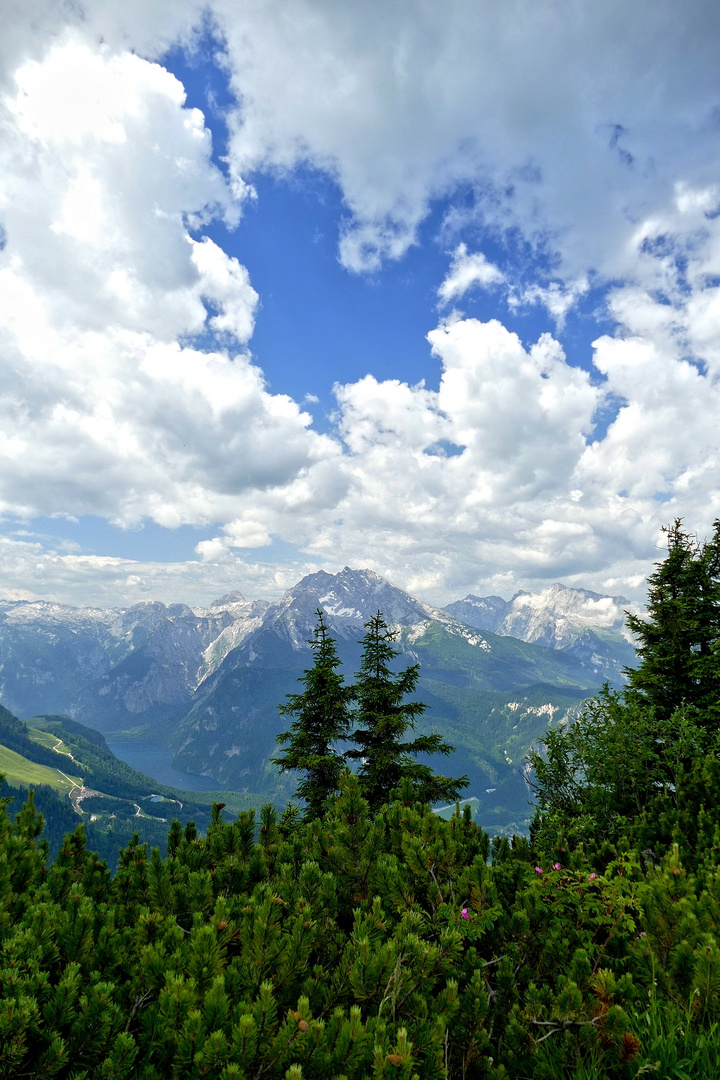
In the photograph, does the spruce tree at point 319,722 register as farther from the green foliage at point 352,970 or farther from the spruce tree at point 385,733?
the green foliage at point 352,970

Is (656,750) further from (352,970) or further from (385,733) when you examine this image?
(352,970)

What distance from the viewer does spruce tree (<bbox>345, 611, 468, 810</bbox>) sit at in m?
20.2

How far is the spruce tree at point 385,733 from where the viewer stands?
66.3 feet

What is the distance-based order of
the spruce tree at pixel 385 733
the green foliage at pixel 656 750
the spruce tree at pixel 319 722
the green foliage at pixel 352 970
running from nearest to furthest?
the green foliage at pixel 352 970, the green foliage at pixel 656 750, the spruce tree at pixel 385 733, the spruce tree at pixel 319 722

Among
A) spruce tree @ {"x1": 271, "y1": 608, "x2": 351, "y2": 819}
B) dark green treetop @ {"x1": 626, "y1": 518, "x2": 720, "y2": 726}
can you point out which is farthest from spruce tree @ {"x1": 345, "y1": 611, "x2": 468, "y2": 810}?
dark green treetop @ {"x1": 626, "y1": 518, "x2": 720, "y2": 726}

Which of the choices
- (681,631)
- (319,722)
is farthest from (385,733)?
(681,631)

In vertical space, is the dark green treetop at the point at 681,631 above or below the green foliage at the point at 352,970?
above

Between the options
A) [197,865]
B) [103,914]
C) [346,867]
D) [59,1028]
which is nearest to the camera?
[59,1028]

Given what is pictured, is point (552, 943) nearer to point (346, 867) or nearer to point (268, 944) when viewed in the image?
point (346, 867)

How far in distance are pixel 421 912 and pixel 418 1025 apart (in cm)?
161

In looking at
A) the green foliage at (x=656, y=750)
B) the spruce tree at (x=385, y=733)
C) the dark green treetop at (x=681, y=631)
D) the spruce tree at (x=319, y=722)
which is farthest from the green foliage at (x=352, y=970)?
the dark green treetop at (x=681, y=631)

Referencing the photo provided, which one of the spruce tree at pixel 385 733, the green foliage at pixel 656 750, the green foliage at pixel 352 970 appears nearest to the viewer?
the green foliage at pixel 352 970

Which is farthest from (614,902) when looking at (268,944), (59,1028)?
(59,1028)

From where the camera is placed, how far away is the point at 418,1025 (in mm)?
3209
